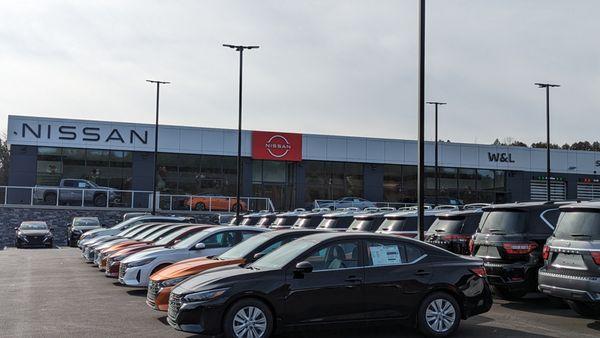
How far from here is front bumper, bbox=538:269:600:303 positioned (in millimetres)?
8625

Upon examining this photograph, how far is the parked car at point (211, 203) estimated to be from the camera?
133ft

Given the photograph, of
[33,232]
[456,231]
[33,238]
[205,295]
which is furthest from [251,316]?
[33,232]

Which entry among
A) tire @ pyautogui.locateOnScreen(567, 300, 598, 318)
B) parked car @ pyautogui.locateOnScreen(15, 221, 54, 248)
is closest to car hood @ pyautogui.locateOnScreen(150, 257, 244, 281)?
tire @ pyautogui.locateOnScreen(567, 300, 598, 318)

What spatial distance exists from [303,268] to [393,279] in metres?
1.36

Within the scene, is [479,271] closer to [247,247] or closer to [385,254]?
[385,254]

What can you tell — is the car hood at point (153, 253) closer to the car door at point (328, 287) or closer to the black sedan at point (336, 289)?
the black sedan at point (336, 289)

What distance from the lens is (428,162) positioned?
1975 inches

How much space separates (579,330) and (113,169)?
39.6 m

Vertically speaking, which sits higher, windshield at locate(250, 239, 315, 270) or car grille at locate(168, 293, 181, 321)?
windshield at locate(250, 239, 315, 270)

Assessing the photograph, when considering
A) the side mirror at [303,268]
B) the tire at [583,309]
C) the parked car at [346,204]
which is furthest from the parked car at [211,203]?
the side mirror at [303,268]

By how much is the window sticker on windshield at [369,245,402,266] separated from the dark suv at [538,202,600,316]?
254cm

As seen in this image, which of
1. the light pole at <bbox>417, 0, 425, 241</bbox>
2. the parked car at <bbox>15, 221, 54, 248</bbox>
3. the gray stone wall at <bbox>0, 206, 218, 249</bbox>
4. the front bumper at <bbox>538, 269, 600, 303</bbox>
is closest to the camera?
the front bumper at <bbox>538, 269, 600, 303</bbox>

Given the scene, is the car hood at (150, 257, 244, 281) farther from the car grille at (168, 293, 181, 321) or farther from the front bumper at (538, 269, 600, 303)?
the front bumper at (538, 269, 600, 303)

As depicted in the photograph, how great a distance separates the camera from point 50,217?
37.4 meters
